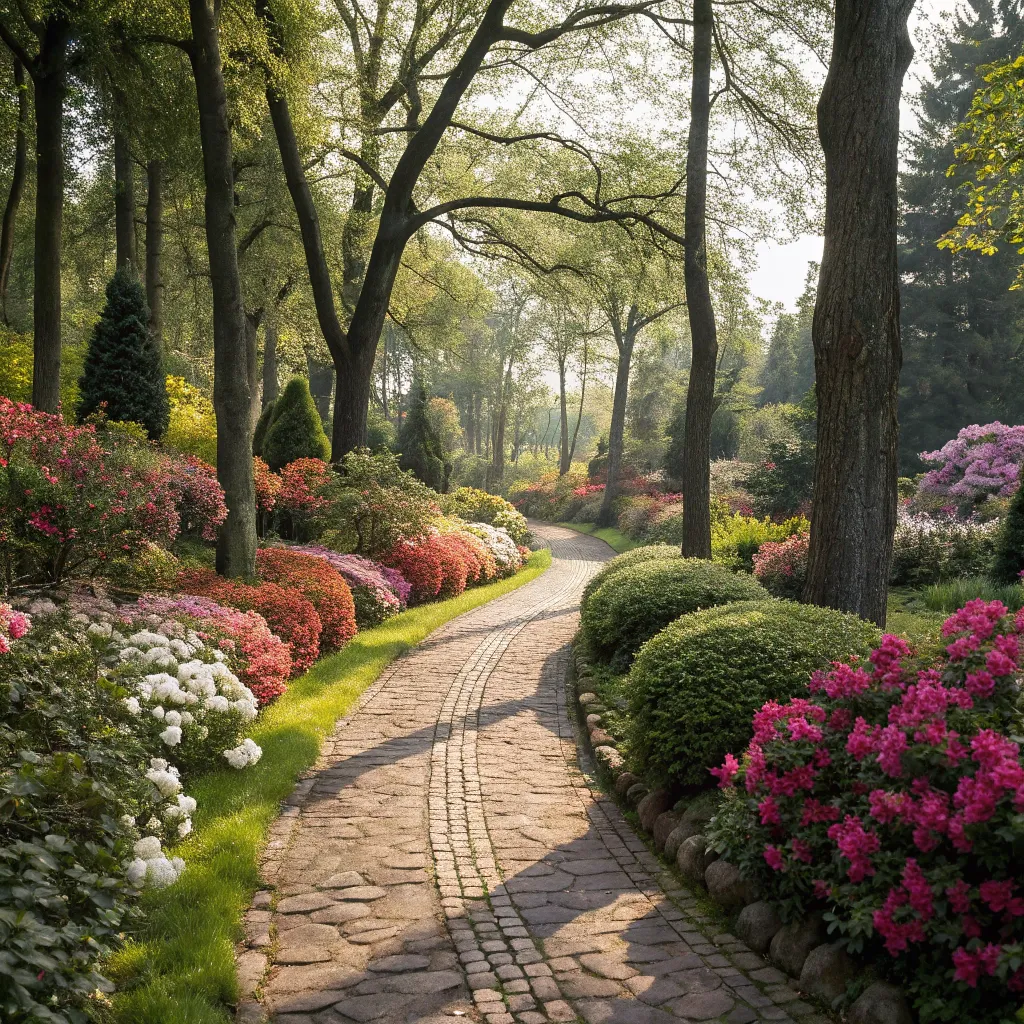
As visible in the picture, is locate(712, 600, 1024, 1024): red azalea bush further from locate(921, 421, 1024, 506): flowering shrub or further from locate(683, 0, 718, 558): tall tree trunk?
locate(921, 421, 1024, 506): flowering shrub

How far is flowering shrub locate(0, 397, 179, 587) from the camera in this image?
676cm

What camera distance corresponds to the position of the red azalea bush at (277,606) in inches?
320

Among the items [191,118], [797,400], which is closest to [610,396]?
[797,400]

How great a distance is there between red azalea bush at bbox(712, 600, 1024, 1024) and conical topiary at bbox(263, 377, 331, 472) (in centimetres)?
1447

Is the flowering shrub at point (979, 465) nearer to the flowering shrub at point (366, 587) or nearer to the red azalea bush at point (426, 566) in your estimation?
the red azalea bush at point (426, 566)

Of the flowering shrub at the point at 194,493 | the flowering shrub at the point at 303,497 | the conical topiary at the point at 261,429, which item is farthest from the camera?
the conical topiary at the point at 261,429

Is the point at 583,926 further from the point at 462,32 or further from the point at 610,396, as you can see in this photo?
the point at 610,396

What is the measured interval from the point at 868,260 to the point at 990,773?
4700 millimetres

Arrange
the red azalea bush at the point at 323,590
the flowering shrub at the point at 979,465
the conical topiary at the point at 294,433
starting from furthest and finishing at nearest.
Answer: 1. the conical topiary at the point at 294,433
2. the flowering shrub at the point at 979,465
3. the red azalea bush at the point at 323,590

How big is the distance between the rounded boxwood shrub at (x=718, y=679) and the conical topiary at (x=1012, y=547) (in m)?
6.56

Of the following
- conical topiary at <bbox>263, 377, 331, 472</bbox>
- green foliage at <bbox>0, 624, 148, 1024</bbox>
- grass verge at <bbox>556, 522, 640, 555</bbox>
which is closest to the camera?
green foliage at <bbox>0, 624, 148, 1024</bbox>

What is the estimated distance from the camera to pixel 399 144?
1906 centimetres

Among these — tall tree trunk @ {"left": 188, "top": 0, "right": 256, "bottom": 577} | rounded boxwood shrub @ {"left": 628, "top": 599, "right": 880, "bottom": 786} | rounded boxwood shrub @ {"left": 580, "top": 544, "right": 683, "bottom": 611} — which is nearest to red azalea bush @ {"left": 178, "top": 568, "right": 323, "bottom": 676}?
tall tree trunk @ {"left": 188, "top": 0, "right": 256, "bottom": 577}

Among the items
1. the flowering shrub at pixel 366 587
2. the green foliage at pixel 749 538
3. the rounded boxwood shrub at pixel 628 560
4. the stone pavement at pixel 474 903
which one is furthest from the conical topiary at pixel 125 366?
the green foliage at pixel 749 538
